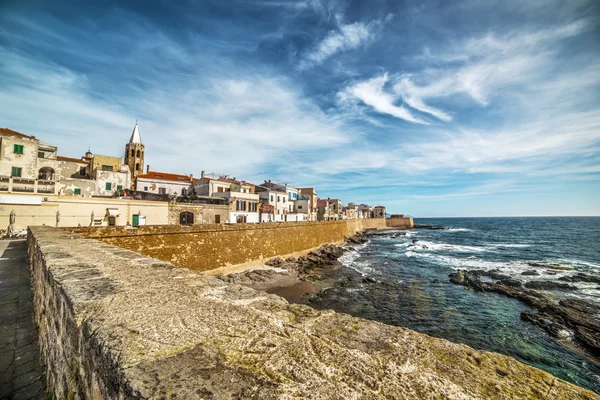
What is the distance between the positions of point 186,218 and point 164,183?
46.2ft

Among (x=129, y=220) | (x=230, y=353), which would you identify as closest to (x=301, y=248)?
(x=129, y=220)

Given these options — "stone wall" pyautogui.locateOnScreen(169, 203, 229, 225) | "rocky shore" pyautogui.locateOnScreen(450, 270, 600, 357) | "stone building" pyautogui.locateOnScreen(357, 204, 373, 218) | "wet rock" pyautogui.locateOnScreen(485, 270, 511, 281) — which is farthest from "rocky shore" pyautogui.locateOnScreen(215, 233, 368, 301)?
Answer: "stone building" pyautogui.locateOnScreen(357, 204, 373, 218)

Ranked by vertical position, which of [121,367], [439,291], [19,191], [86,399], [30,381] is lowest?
[439,291]

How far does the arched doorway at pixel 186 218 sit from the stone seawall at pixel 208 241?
7.56 m

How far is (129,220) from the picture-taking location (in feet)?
71.0

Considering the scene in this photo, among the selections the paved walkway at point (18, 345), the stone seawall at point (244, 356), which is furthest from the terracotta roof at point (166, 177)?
the stone seawall at point (244, 356)

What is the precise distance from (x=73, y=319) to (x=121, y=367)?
41.4 inches

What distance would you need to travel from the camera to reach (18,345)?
11.3 ft

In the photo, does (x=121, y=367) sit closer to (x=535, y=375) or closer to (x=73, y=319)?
(x=73, y=319)

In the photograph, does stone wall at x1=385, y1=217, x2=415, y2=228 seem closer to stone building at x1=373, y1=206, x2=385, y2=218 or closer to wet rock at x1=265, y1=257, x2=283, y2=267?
stone building at x1=373, y1=206, x2=385, y2=218

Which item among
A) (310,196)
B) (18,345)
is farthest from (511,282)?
(310,196)

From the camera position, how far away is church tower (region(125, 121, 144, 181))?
46.8 m

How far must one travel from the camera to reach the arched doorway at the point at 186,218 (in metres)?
24.9

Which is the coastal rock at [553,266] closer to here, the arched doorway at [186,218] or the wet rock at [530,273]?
the wet rock at [530,273]
